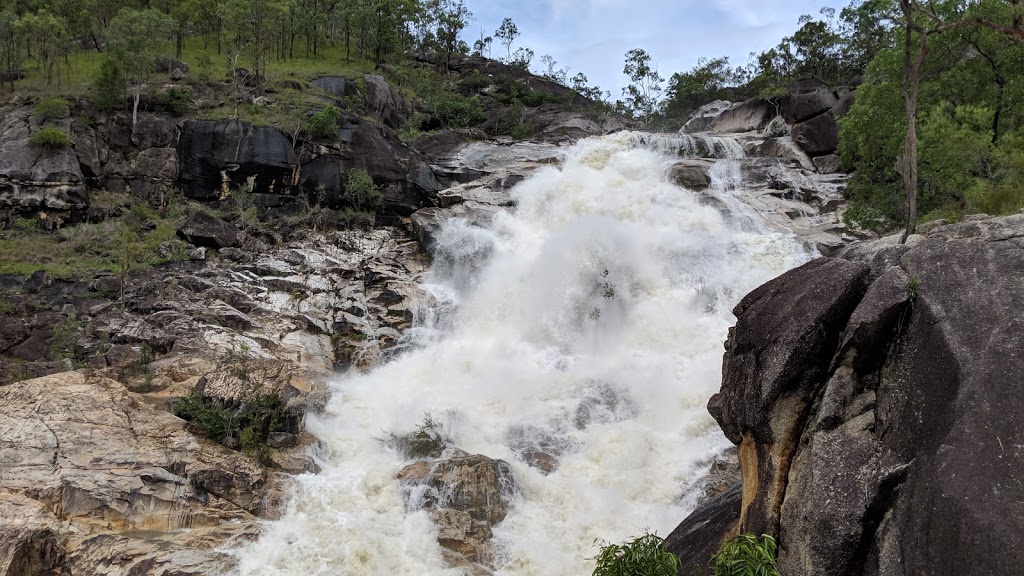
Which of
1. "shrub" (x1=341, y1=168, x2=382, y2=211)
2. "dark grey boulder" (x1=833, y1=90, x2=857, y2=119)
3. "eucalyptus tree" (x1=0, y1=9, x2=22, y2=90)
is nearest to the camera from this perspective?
"shrub" (x1=341, y1=168, x2=382, y2=211)

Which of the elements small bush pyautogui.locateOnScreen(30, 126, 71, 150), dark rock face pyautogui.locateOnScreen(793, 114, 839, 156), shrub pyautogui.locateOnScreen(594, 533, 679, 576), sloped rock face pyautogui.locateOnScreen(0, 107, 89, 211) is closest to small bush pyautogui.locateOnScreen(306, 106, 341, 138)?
sloped rock face pyautogui.locateOnScreen(0, 107, 89, 211)

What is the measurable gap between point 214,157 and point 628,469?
25912 millimetres

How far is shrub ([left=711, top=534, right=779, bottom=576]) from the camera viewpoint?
6043 mm

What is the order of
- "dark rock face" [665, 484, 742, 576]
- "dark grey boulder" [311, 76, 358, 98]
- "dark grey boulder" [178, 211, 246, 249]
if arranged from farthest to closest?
"dark grey boulder" [311, 76, 358, 98]
"dark grey boulder" [178, 211, 246, 249]
"dark rock face" [665, 484, 742, 576]

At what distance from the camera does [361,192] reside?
97.3 feet

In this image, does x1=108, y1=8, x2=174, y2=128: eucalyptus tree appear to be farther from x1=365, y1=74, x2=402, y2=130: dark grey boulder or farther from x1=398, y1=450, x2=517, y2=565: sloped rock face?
x1=398, y1=450, x2=517, y2=565: sloped rock face

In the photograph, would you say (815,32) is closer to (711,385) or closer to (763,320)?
(711,385)

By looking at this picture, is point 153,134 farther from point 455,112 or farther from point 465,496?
point 465,496

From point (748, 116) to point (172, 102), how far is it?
121 ft

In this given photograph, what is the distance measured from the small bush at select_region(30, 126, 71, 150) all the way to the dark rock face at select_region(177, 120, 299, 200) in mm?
4731

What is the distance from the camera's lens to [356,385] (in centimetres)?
1977

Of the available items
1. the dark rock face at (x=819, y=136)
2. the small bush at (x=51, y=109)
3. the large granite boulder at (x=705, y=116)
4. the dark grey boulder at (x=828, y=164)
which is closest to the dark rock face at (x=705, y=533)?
the dark grey boulder at (x=828, y=164)

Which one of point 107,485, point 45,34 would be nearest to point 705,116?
point 45,34

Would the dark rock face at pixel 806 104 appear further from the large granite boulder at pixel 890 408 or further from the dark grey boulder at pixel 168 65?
the dark grey boulder at pixel 168 65
